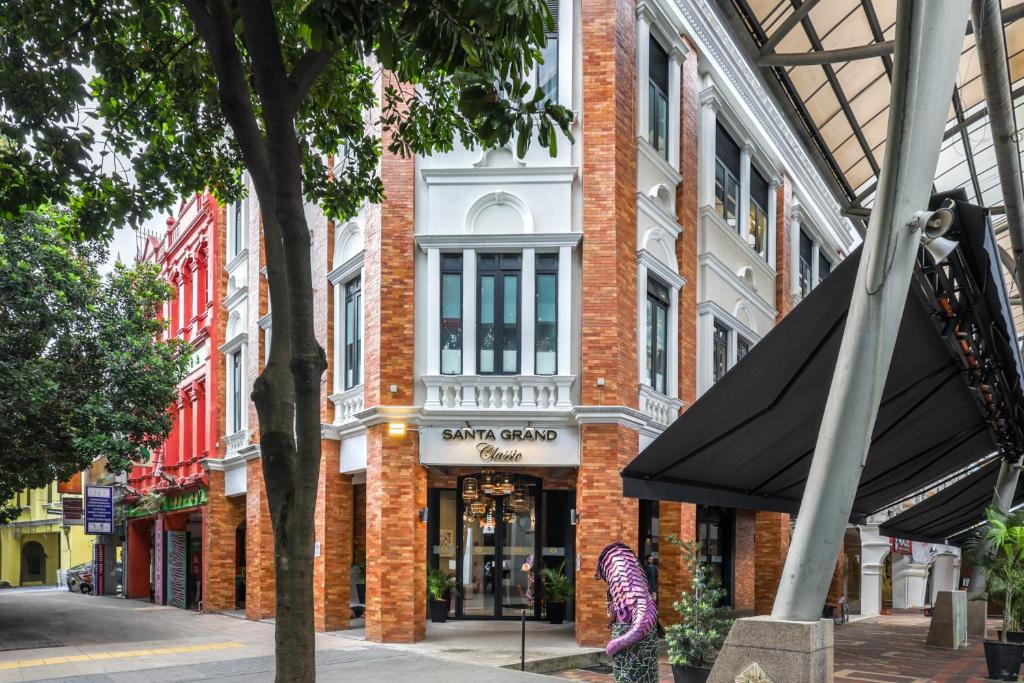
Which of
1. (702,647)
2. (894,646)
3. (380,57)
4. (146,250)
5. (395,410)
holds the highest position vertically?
(146,250)

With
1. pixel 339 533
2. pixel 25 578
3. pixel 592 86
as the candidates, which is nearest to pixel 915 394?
pixel 592 86

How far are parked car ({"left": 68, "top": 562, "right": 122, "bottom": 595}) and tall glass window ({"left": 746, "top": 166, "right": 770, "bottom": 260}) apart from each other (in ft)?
94.0

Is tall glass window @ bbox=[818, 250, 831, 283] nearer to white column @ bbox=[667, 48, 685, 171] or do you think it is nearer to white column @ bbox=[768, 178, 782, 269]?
white column @ bbox=[768, 178, 782, 269]

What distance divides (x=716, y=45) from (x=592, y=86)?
586 centimetres

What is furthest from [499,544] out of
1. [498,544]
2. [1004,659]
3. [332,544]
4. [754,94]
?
[754,94]

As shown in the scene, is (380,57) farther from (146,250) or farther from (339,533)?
(146,250)

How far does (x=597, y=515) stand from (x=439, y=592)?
4210 mm

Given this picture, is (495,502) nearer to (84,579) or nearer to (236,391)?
(236,391)

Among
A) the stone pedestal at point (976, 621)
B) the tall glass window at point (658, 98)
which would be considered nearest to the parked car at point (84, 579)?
the tall glass window at point (658, 98)

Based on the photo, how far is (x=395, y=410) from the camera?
1684 centimetres

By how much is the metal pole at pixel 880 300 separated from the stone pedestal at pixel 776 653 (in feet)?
0.80

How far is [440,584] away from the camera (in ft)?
62.4

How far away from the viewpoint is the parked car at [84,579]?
40.5 m

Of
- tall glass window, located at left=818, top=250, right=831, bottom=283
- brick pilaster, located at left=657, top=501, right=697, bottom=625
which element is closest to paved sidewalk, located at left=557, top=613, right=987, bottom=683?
brick pilaster, located at left=657, top=501, right=697, bottom=625
